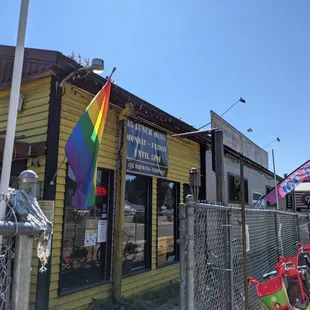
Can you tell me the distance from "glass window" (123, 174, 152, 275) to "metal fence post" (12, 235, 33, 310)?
5273 mm

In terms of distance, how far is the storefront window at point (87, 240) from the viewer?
556 centimetres

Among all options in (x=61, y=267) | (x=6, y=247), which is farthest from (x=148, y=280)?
(x=6, y=247)

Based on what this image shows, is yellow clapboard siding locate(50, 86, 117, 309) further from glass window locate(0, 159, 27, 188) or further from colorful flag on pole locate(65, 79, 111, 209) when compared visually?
colorful flag on pole locate(65, 79, 111, 209)

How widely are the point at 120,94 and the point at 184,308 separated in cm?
426

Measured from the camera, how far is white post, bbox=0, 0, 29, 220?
84.0 inches

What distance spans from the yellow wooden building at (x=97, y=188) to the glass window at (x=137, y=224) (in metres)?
0.02

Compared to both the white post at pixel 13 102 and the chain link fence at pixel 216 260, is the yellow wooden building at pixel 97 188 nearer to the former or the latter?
the chain link fence at pixel 216 260

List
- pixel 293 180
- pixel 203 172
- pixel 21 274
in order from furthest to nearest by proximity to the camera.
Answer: pixel 293 180 < pixel 203 172 < pixel 21 274

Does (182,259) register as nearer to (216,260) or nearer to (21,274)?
(216,260)

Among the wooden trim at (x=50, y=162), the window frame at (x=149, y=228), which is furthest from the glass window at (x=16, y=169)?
the window frame at (x=149, y=228)

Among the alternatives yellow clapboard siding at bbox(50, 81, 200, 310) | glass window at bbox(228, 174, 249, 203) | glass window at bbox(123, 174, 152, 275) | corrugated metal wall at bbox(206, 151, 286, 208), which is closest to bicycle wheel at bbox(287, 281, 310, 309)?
yellow clapboard siding at bbox(50, 81, 200, 310)

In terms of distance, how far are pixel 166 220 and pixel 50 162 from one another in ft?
13.4

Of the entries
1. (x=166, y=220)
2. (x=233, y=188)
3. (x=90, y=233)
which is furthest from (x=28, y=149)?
(x=233, y=188)

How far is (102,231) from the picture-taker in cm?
620
